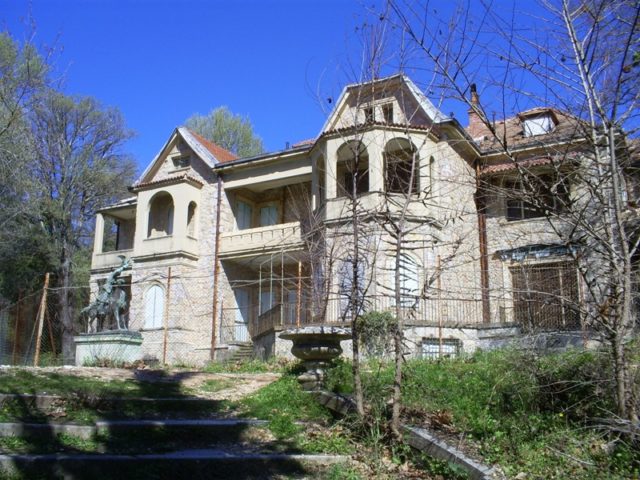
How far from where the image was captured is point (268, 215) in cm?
2662

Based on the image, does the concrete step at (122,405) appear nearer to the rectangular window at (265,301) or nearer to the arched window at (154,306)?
the arched window at (154,306)

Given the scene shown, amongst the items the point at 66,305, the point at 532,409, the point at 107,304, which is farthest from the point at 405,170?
the point at 66,305

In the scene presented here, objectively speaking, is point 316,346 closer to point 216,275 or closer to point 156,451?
point 156,451

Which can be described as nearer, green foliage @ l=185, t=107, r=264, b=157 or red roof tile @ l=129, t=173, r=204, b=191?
red roof tile @ l=129, t=173, r=204, b=191

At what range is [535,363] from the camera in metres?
7.54

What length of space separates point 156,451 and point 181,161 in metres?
21.5

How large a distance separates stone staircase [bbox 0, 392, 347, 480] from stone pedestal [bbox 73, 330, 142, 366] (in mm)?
7878

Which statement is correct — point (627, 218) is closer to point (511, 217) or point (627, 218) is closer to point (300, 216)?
point (511, 217)

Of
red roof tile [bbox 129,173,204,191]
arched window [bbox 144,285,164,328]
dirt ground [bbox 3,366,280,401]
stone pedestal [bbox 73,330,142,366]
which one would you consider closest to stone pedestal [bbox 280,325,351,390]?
dirt ground [bbox 3,366,280,401]

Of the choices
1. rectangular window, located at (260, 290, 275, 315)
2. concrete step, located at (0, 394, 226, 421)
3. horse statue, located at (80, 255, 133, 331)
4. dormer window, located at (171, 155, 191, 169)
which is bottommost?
concrete step, located at (0, 394, 226, 421)

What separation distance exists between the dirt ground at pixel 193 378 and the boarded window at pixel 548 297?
4.43 meters

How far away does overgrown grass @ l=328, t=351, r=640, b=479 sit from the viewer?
5.78 metres

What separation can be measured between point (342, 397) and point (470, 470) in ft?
8.12

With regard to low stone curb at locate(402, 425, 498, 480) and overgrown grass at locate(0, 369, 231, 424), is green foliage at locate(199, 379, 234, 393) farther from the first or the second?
low stone curb at locate(402, 425, 498, 480)
